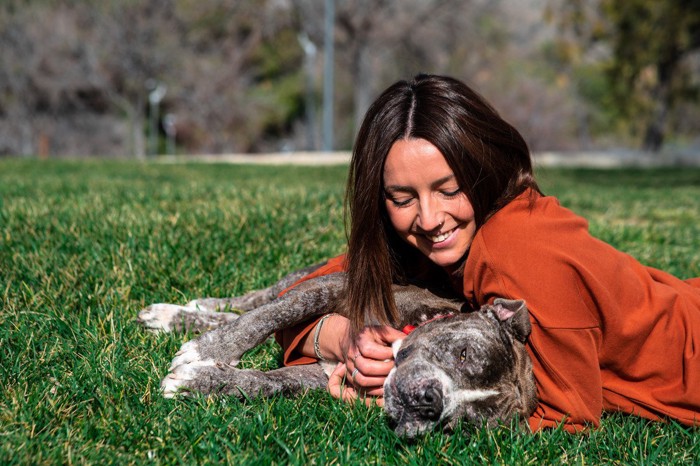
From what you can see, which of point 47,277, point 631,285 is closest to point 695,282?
A: point 631,285

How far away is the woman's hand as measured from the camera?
10.6ft

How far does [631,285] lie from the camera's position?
122 inches

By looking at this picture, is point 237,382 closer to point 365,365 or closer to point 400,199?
point 365,365

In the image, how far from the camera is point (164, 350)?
145 inches

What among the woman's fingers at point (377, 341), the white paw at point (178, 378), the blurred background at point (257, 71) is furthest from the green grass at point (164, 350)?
the blurred background at point (257, 71)

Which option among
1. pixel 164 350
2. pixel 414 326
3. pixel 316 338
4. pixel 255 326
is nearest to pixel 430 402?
pixel 414 326

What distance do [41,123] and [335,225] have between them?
38.1 metres

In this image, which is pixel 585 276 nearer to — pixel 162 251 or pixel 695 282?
pixel 695 282

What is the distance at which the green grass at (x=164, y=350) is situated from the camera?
266 centimetres

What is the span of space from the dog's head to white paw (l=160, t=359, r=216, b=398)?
0.90 m

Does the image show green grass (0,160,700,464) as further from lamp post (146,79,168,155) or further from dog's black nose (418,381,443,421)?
lamp post (146,79,168,155)

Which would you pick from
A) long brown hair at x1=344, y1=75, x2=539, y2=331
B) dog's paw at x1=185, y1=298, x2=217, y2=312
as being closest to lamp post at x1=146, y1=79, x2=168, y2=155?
dog's paw at x1=185, y1=298, x2=217, y2=312

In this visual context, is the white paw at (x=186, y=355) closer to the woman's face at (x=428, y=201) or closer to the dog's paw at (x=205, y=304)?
the dog's paw at (x=205, y=304)

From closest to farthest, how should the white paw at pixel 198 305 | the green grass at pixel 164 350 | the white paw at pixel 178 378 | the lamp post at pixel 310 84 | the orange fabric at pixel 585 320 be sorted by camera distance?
1. the green grass at pixel 164 350
2. the orange fabric at pixel 585 320
3. the white paw at pixel 178 378
4. the white paw at pixel 198 305
5. the lamp post at pixel 310 84
